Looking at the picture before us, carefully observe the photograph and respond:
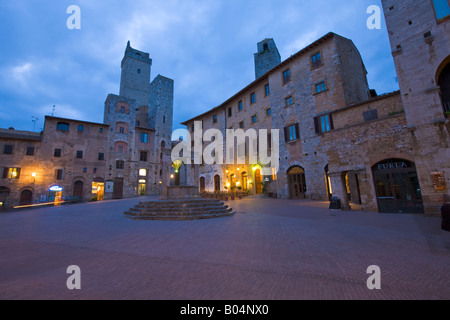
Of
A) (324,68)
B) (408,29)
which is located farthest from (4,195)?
(408,29)

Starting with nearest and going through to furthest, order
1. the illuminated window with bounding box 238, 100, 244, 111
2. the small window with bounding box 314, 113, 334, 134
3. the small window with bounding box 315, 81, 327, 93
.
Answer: the small window with bounding box 314, 113, 334, 134, the small window with bounding box 315, 81, 327, 93, the illuminated window with bounding box 238, 100, 244, 111

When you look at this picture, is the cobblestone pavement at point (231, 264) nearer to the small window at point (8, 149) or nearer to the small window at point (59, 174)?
the small window at point (59, 174)

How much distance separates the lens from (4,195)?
73.6ft

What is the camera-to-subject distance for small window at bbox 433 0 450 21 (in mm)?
8602

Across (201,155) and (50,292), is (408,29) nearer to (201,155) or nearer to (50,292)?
(50,292)

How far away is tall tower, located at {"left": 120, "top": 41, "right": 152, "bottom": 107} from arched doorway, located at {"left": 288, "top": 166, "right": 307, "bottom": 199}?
109 ft

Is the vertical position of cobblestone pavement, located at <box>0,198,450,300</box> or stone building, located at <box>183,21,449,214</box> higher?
stone building, located at <box>183,21,449,214</box>

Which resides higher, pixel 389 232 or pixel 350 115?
pixel 350 115

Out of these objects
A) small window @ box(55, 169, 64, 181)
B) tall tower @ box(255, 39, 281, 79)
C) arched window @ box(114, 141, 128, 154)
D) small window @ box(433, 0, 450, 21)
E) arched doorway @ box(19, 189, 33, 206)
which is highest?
tall tower @ box(255, 39, 281, 79)

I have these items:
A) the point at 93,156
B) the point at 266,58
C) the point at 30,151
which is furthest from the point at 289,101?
the point at 30,151

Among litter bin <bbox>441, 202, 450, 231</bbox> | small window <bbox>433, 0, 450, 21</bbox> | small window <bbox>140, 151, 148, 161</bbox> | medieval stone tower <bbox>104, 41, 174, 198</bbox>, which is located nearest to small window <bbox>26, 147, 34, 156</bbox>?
medieval stone tower <bbox>104, 41, 174, 198</bbox>

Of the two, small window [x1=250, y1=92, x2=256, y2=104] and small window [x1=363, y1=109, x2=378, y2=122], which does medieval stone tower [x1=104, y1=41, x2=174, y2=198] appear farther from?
small window [x1=363, y1=109, x2=378, y2=122]

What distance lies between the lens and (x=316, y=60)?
58.1 ft
